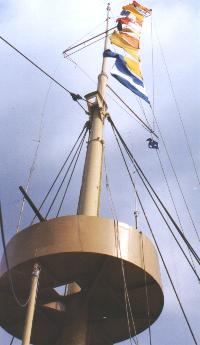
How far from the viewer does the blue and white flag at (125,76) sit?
1468 centimetres

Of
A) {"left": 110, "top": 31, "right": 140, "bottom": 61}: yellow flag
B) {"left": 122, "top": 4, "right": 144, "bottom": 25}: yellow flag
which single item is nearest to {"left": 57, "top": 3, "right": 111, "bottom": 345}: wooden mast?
{"left": 110, "top": 31, "right": 140, "bottom": 61}: yellow flag

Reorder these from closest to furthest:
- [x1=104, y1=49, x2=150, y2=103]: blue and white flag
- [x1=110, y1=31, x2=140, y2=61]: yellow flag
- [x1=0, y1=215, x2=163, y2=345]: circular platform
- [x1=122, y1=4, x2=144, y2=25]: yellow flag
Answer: [x1=0, y1=215, x2=163, y2=345]: circular platform < [x1=104, y1=49, x2=150, y2=103]: blue and white flag < [x1=110, y1=31, x2=140, y2=61]: yellow flag < [x1=122, y1=4, x2=144, y2=25]: yellow flag

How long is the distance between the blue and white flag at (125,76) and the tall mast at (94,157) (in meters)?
0.41

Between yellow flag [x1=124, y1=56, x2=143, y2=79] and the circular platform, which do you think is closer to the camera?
the circular platform

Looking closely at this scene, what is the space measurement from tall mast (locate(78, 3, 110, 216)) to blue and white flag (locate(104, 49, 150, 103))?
41 centimetres

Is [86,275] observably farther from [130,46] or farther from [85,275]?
[130,46]

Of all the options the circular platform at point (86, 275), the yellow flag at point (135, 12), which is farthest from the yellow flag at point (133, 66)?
the circular platform at point (86, 275)

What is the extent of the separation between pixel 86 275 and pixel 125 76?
22.9 feet

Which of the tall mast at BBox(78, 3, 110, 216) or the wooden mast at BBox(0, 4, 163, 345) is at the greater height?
the tall mast at BBox(78, 3, 110, 216)

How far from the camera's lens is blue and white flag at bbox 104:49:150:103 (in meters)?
14.7

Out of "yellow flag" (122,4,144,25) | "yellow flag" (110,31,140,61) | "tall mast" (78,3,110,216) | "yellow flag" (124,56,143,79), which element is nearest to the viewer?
"tall mast" (78,3,110,216)

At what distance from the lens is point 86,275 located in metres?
9.92

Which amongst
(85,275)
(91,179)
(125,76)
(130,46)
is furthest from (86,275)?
(130,46)

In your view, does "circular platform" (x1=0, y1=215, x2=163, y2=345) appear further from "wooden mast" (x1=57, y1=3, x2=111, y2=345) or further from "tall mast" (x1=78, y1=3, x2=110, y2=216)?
"tall mast" (x1=78, y1=3, x2=110, y2=216)
